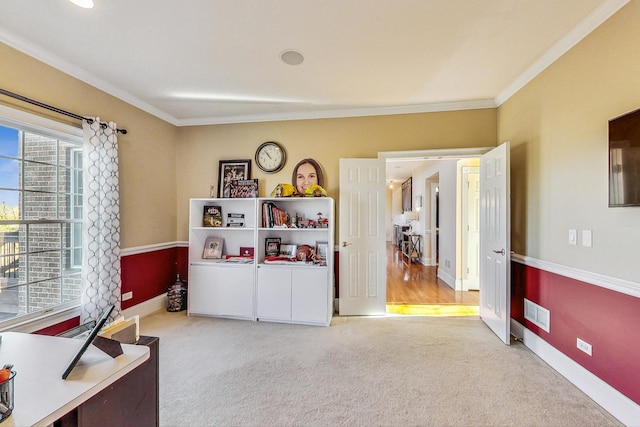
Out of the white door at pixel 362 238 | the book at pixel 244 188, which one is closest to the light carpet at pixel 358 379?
the white door at pixel 362 238

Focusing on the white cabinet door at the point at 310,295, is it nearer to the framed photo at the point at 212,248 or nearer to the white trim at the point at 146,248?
the framed photo at the point at 212,248

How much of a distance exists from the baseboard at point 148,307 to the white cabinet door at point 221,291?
20.5 inches

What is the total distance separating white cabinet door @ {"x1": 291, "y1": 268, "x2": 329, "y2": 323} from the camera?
3.19 metres

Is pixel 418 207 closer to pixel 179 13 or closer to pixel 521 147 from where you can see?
pixel 521 147

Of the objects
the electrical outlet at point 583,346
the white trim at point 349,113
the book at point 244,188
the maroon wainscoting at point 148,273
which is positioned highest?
the white trim at point 349,113

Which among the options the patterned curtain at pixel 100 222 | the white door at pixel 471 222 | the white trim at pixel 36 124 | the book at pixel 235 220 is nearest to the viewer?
the white trim at pixel 36 124

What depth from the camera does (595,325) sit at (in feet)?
6.40

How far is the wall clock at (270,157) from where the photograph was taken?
12.2 ft

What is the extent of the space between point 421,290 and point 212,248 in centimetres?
337

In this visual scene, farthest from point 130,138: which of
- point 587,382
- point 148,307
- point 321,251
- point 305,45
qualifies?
point 587,382

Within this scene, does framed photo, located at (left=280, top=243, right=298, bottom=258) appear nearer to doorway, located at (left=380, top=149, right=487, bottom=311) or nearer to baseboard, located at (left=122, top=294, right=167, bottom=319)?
doorway, located at (left=380, top=149, right=487, bottom=311)

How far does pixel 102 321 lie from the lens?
917mm

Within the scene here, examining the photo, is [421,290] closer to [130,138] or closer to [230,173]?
[230,173]

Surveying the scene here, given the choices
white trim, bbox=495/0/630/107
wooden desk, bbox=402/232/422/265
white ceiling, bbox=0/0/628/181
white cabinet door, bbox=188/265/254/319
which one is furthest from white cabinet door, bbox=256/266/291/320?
wooden desk, bbox=402/232/422/265
